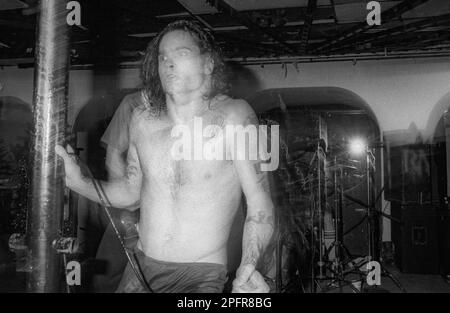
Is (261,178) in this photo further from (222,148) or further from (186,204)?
(186,204)

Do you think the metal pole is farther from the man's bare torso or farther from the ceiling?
the ceiling

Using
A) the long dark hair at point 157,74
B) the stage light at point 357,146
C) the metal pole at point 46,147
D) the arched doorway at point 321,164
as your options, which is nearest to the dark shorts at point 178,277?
the metal pole at point 46,147

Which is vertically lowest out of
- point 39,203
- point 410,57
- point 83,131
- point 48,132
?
point 39,203

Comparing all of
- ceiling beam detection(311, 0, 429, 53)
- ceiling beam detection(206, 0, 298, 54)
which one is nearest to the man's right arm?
ceiling beam detection(206, 0, 298, 54)

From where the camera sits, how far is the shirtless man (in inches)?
64.7

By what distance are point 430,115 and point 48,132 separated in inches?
215

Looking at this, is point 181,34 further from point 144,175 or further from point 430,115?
point 430,115

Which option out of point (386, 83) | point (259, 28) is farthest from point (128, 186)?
point (386, 83)

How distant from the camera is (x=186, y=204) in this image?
1.76 metres

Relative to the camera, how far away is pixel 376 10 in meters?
4.11

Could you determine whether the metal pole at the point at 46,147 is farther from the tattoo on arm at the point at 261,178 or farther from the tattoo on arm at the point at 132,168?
the tattoo on arm at the point at 261,178

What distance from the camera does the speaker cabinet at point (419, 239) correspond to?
503 centimetres

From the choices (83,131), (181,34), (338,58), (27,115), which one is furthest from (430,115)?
(27,115)

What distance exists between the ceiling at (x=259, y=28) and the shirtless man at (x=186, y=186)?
6.79 ft
